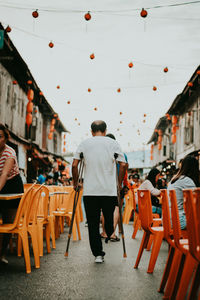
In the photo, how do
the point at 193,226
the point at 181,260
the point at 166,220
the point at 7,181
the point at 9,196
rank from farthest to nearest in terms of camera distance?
the point at 7,181 < the point at 9,196 < the point at 166,220 < the point at 181,260 < the point at 193,226

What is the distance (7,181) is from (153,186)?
4.21m

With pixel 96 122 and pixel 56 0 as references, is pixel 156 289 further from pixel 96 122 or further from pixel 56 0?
pixel 56 0

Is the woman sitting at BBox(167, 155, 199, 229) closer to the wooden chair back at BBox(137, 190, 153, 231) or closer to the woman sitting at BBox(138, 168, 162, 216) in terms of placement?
the wooden chair back at BBox(137, 190, 153, 231)

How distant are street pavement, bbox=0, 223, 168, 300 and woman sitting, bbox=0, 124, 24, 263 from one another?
0.62 metres

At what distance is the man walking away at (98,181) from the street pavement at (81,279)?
428 millimetres

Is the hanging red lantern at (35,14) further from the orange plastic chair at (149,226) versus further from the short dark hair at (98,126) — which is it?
the orange plastic chair at (149,226)

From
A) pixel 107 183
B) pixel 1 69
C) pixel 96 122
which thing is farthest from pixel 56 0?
pixel 1 69

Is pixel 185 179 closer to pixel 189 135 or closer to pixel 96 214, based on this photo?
pixel 96 214

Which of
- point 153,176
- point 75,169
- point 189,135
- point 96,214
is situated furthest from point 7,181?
point 189,135

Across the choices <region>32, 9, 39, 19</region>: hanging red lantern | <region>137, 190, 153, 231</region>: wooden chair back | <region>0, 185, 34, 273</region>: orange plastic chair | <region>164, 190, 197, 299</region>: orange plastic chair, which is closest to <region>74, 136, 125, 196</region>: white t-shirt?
<region>137, 190, 153, 231</region>: wooden chair back

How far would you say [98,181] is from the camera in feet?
21.4

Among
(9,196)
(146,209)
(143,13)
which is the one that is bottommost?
(146,209)

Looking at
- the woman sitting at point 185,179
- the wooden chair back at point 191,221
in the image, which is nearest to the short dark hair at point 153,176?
the woman sitting at point 185,179

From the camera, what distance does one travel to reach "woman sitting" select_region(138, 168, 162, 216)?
899 cm
